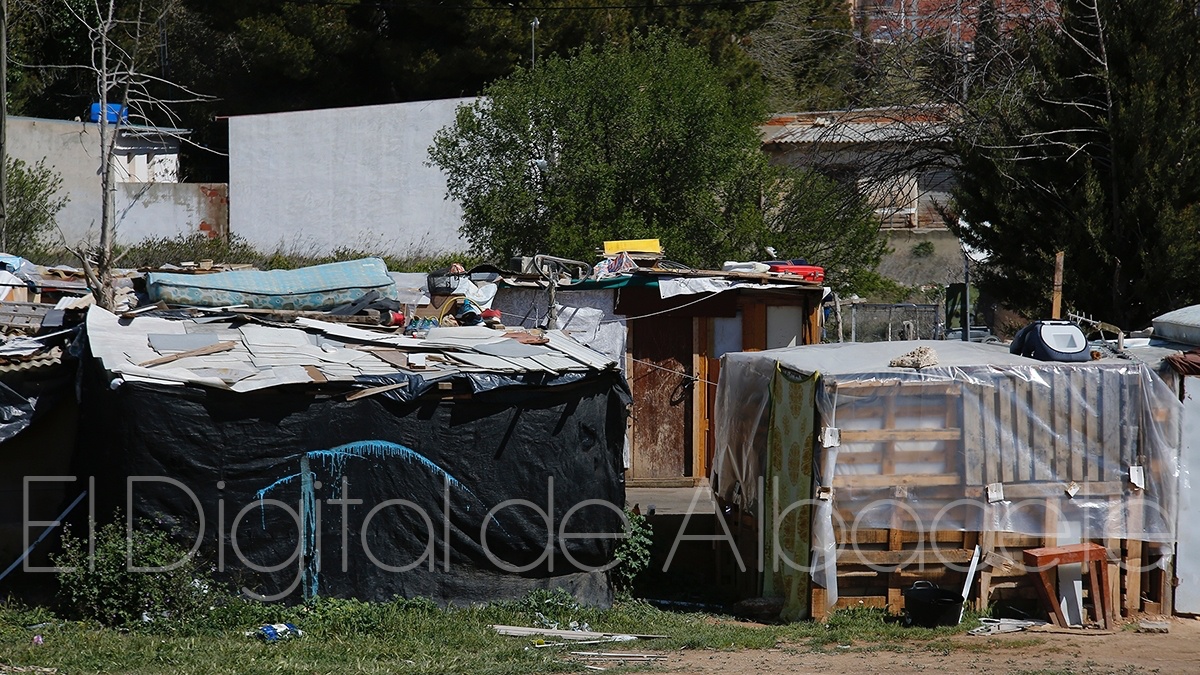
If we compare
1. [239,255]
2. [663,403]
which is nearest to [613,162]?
[663,403]

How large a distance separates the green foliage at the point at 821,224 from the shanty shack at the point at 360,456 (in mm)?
10764

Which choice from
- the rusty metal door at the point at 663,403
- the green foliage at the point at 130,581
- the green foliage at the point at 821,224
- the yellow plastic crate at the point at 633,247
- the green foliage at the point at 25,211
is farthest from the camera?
the green foliage at the point at 25,211

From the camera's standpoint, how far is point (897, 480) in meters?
9.38

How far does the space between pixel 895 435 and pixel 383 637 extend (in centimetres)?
426

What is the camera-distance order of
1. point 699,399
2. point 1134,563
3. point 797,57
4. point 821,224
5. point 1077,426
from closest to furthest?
point 1077,426, point 1134,563, point 699,399, point 821,224, point 797,57

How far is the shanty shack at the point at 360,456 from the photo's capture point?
8.91 metres

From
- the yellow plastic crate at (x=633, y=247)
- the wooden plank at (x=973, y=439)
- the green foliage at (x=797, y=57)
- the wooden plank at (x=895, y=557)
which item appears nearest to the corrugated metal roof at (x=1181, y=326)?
the wooden plank at (x=973, y=439)

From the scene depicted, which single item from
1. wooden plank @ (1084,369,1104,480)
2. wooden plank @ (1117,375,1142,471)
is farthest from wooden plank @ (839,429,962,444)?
wooden plank @ (1117,375,1142,471)

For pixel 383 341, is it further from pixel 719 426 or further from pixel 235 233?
pixel 235 233

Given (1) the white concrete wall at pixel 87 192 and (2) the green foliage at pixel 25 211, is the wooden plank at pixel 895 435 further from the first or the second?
(1) the white concrete wall at pixel 87 192

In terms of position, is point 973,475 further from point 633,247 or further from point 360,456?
point 633,247

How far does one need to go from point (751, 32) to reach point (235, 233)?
51.2 feet

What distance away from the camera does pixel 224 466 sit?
901 centimetres

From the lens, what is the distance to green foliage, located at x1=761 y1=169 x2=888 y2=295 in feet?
66.4
